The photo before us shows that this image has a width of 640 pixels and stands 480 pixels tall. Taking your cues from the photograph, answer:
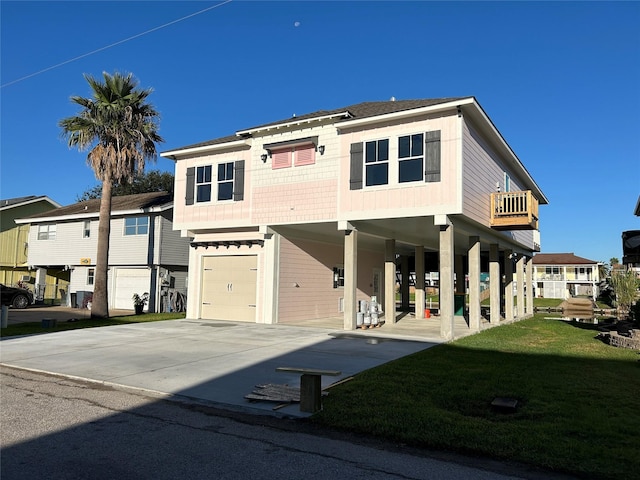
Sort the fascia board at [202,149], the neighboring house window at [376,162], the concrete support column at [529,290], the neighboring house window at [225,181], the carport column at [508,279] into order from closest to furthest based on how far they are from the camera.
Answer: the neighboring house window at [376,162] → the fascia board at [202,149] → the neighboring house window at [225,181] → the carport column at [508,279] → the concrete support column at [529,290]

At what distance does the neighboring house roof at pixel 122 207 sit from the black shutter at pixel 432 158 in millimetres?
14777

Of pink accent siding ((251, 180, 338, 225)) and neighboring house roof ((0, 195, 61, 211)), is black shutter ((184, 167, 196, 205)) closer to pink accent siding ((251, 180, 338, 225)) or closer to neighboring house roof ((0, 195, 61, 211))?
pink accent siding ((251, 180, 338, 225))

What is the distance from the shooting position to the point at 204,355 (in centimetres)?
1023

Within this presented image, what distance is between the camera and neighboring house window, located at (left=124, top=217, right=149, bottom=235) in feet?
79.9

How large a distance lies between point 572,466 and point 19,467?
4912 mm

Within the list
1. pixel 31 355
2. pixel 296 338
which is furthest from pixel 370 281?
pixel 31 355

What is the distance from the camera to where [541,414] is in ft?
19.6

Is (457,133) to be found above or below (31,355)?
above

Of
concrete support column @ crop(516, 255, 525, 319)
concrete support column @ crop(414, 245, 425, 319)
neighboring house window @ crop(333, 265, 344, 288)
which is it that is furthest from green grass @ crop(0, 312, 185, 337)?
concrete support column @ crop(516, 255, 525, 319)

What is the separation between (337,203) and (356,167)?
4.24ft

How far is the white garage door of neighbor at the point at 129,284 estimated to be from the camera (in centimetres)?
2439

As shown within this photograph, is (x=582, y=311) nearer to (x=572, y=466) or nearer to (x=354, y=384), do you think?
(x=354, y=384)

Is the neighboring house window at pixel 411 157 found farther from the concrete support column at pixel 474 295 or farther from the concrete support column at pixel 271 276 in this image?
the concrete support column at pixel 271 276

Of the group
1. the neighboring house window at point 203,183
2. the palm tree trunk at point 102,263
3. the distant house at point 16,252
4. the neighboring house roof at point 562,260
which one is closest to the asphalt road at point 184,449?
the neighboring house window at point 203,183
